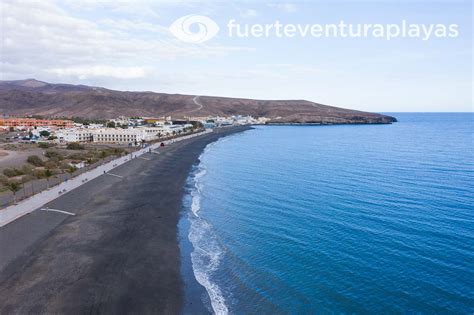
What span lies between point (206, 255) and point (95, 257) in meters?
6.72

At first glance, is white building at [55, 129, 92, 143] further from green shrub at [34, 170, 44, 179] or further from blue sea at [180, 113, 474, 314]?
blue sea at [180, 113, 474, 314]

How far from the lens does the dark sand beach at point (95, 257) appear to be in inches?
740

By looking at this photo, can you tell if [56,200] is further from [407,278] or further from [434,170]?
[434,170]

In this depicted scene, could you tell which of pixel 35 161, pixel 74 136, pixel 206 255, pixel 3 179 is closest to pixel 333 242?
pixel 206 255

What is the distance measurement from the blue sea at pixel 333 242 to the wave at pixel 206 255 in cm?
7

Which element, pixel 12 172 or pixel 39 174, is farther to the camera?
pixel 12 172

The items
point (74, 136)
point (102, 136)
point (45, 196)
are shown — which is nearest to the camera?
point (45, 196)

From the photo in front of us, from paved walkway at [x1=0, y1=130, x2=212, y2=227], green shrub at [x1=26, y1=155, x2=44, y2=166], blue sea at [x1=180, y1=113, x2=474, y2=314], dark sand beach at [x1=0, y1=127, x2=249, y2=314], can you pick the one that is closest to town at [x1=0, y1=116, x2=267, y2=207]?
green shrub at [x1=26, y1=155, x2=44, y2=166]

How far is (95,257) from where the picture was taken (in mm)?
23875

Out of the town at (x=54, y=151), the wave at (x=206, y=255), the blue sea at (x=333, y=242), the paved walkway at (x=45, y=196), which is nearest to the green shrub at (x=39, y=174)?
the town at (x=54, y=151)

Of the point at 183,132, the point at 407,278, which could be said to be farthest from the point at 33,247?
the point at 183,132

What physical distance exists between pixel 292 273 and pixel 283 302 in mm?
3327

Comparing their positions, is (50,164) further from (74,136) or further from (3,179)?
(74,136)

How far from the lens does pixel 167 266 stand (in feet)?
76.1
